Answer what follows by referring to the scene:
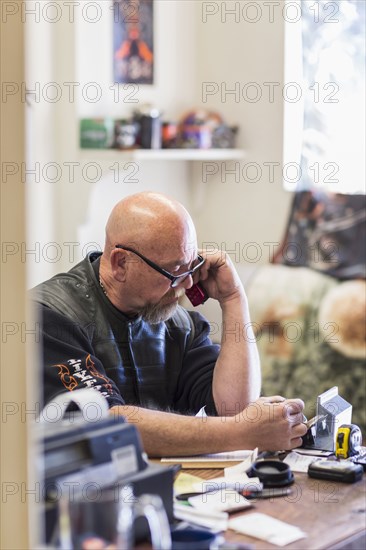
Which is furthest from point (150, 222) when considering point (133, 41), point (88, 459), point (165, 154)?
point (133, 41)

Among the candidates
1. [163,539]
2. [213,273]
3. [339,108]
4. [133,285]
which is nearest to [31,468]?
[163,539]

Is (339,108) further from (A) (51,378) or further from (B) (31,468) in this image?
(B) (31,468)

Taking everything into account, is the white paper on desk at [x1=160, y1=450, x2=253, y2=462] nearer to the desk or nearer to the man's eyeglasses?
the desk

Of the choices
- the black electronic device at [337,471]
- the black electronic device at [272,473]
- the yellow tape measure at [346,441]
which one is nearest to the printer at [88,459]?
the black electronic device at [272,473]

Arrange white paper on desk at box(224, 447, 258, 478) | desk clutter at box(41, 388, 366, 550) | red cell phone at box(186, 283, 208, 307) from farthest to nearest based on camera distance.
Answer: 1. red cell phone at box(186, 283, 208, 307)
2. white paper on desk at box(224, 447, 258, 478)
3. desk clutter at box(41, 388, 366, 550)

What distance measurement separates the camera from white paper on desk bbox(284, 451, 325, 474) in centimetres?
214

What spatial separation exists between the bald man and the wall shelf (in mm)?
1411

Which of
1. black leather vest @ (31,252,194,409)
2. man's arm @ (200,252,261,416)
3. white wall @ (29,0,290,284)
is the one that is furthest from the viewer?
white wall @ (29,0,290,284)

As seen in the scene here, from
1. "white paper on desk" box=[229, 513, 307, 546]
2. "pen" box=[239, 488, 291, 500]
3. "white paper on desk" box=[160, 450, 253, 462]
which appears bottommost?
"white paper on desk" box=[160, 450, 253, 462]

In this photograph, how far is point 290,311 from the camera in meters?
4.25

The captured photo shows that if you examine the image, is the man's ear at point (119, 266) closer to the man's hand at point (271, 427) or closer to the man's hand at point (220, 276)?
the man's hand at point (220, 276)

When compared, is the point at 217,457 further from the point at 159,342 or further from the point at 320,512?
the point at 159,342

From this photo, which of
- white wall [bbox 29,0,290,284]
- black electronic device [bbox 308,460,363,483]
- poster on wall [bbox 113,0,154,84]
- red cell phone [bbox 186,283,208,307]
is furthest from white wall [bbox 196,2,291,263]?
black electronic device [bbox 308,460,363,483]

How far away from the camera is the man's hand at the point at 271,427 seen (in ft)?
7.27
